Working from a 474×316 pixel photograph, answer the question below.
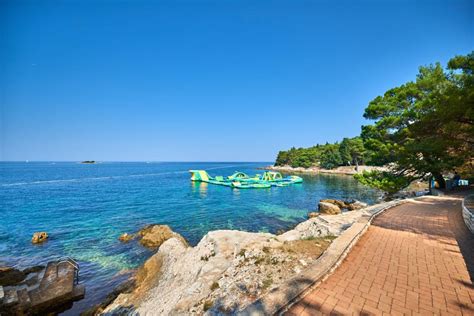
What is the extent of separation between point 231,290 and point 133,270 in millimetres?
7509

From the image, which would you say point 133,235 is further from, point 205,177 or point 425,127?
point 205,177

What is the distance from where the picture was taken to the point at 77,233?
46.7ft

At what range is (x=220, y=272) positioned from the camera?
17.7ft

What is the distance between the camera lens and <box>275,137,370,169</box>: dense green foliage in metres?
65.6

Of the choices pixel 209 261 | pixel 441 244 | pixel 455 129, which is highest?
pixel 455 129

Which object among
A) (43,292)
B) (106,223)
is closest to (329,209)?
(43,292)

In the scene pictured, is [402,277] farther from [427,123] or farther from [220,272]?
[427,123]

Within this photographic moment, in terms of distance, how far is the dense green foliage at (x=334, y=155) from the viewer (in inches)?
2581

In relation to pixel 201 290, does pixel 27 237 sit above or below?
below

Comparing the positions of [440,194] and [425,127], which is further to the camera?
[440,194]

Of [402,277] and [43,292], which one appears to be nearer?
[402,277]

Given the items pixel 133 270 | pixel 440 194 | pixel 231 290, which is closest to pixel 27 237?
pixel 133 270

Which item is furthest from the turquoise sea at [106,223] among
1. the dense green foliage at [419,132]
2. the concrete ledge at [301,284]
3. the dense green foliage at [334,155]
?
the dense green foliage at [334,155]

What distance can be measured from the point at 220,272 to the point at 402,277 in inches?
167
